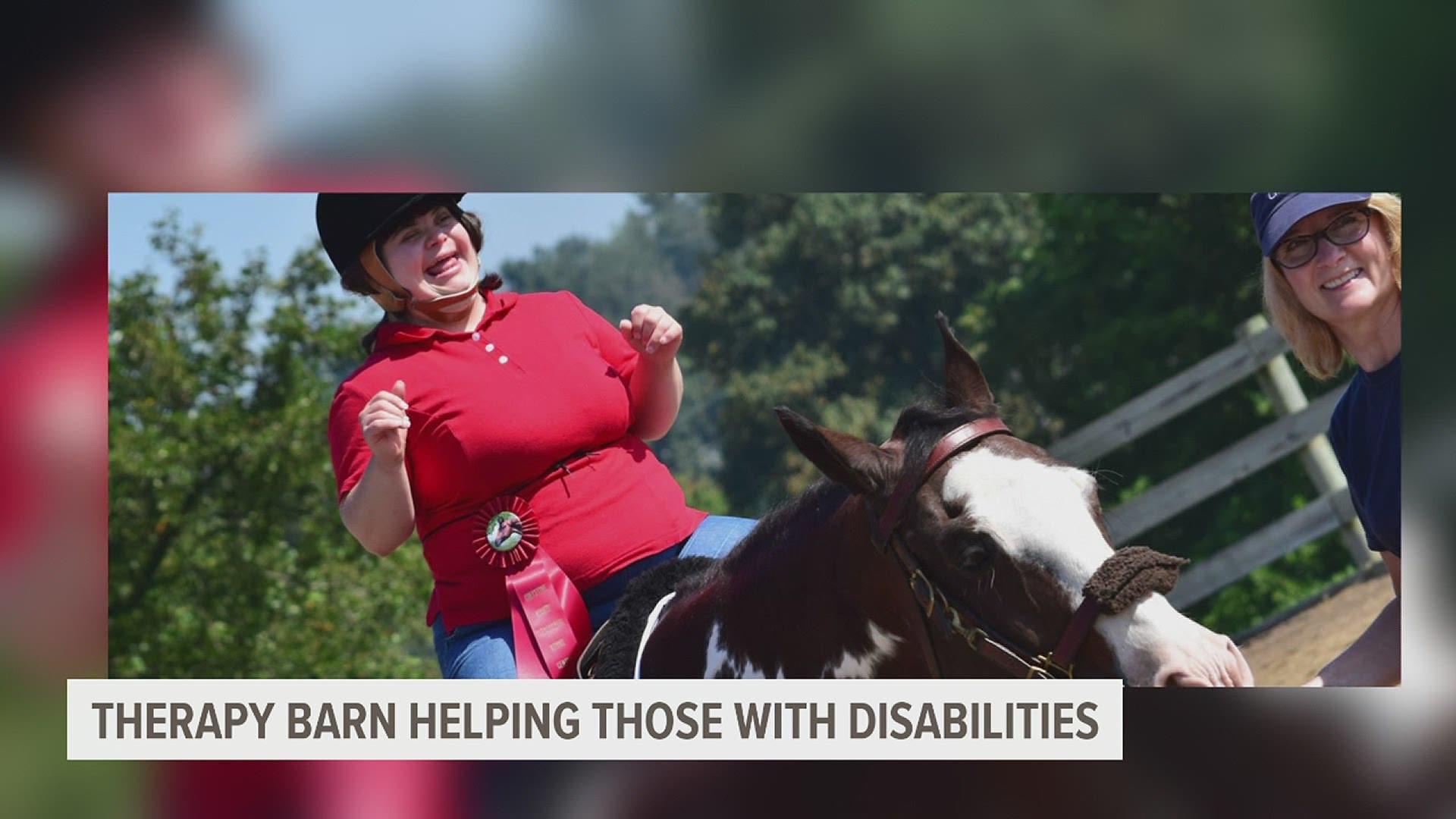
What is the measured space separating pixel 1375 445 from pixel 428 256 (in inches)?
83.0

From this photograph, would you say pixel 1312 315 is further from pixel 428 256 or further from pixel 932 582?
pixel 428 256

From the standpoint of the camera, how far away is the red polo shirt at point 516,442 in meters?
2.98

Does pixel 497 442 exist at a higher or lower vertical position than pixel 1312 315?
lower

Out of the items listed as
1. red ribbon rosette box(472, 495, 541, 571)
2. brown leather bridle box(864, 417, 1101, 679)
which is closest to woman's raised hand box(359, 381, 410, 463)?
red ribbon rosette box(472, 495, 541, 571)

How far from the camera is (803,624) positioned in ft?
8.98

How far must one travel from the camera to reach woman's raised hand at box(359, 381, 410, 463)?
111 inches

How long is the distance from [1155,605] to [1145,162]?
4.06ft

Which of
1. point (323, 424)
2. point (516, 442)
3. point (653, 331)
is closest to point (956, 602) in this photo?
point (653, 331)

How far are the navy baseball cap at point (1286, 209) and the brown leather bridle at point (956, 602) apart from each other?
93cm

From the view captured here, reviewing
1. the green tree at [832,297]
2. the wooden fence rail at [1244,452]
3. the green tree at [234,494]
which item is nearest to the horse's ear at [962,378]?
the wooden fence rail at [1244,452]

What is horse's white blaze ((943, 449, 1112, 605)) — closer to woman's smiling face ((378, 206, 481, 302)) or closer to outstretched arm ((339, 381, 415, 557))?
outstretched arm ((339, 381, 415, 557))

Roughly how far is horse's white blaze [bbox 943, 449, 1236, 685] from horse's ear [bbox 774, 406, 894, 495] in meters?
0.13

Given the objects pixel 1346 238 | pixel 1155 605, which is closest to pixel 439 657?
pixel 1155 605

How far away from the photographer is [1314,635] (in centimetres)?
650
